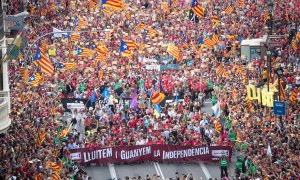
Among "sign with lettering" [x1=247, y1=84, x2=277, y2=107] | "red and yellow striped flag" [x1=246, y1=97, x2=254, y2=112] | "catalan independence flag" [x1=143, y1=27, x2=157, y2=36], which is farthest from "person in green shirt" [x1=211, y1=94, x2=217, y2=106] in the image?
"catalan independence flag" [x1=143, y1=27, x2=157, y2=36]

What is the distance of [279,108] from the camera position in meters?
55.8

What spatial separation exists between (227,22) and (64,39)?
10559mm

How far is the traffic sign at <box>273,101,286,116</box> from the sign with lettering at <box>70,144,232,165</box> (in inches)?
127

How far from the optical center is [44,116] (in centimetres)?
6156

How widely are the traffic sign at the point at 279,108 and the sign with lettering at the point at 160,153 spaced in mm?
3235

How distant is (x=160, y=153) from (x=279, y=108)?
603 cm

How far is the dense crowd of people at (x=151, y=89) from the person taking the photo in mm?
53969

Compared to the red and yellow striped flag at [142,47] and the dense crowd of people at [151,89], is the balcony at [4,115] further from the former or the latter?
the red and yellow striped flag at [142,47]

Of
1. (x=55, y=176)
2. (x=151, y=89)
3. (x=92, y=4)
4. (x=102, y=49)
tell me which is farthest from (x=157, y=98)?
(x=92, y=4)

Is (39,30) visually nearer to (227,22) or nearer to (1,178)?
(227,22)

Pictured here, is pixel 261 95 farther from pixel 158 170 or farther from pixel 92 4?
pixel 92 4

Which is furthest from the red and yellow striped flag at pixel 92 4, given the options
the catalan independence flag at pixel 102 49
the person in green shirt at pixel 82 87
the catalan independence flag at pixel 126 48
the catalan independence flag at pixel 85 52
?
the person in green shirt at pixel 82 87

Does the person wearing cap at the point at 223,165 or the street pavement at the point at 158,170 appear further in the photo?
the street pavement at the point at 158,170

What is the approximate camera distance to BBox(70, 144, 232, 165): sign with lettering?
5822 cm
